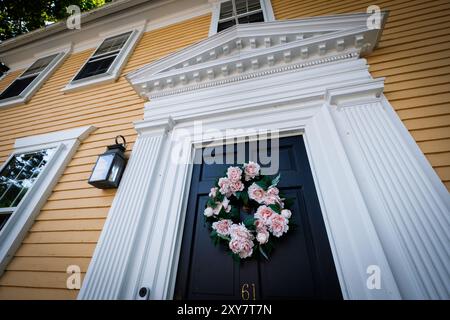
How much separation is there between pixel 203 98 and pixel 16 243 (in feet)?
10.6

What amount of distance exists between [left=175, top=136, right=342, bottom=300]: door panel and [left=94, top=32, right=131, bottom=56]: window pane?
17.9ft

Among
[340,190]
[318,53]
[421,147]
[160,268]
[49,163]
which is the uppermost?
[318,53]

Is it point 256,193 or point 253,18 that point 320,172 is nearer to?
point 256,193

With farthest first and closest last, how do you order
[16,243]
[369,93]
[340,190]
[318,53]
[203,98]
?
1. [203,98]
2. [318,53]
3. [16,243]
4. [369,93]
5. [340,190]

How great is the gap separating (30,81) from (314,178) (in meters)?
7.95

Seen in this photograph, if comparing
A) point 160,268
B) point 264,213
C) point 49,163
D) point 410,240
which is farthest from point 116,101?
point 410,240

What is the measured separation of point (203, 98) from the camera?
3084mm

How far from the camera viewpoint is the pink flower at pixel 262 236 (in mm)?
1846

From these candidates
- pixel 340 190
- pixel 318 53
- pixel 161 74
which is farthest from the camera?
pixel 161 74

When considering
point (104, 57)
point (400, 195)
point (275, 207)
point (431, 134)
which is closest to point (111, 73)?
point (104, 57)

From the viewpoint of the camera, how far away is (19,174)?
3.38 m

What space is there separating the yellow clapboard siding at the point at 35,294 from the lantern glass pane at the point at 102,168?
4.11ft

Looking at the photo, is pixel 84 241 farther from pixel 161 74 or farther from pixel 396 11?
pixel 396 11

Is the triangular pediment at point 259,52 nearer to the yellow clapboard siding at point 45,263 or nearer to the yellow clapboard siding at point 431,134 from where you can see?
the yellow clapboard siding at point 431,134
